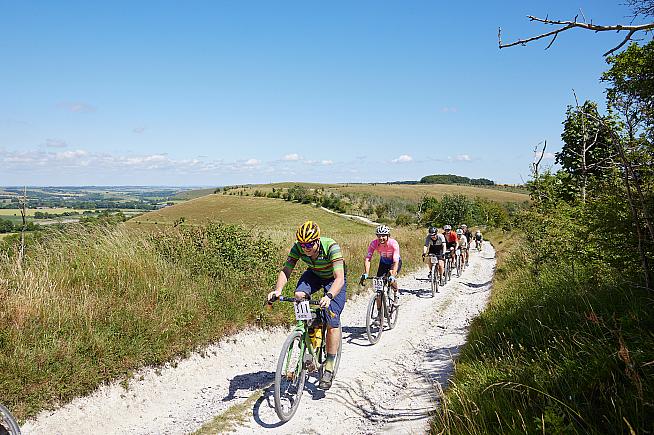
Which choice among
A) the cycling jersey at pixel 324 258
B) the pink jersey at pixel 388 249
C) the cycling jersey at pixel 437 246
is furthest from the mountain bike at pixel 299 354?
the cycling jersey at pixel 437 246

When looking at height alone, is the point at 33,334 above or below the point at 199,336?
above

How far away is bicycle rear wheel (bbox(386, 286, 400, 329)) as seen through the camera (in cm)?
969

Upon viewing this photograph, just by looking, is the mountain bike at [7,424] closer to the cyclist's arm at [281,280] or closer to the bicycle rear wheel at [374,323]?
the cyclist's arm at [281,280]

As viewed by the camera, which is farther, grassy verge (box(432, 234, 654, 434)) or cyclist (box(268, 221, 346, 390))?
cyclist (box(268, 221, 346, 390))

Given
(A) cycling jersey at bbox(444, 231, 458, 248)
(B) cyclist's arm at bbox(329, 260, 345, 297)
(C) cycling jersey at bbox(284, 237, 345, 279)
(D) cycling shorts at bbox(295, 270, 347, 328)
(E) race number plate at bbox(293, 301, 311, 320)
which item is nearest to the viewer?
(E) race number plate at bbox(293, 301, 311, 320)

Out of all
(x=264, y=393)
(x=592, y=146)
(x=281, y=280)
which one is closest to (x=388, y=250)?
(x=281, y=280)

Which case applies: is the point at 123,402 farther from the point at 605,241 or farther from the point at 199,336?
the point at 605,241

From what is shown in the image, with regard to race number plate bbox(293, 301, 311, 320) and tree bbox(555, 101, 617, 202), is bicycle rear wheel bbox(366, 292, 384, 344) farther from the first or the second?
tree bbox(555, 101, 617, 202)

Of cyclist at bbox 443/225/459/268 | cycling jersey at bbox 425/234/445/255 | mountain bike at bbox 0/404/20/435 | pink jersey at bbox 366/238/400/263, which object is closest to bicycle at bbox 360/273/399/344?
pink jersey at bbox 366/238/400/263

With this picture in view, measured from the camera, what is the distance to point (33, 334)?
5730 millimetres

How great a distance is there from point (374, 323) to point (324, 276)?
3.20 metres

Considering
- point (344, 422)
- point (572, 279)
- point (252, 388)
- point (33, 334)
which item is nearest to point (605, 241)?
point (572, 279)

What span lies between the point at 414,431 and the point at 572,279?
441cm

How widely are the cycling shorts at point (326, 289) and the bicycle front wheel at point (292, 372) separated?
25.7 inches
